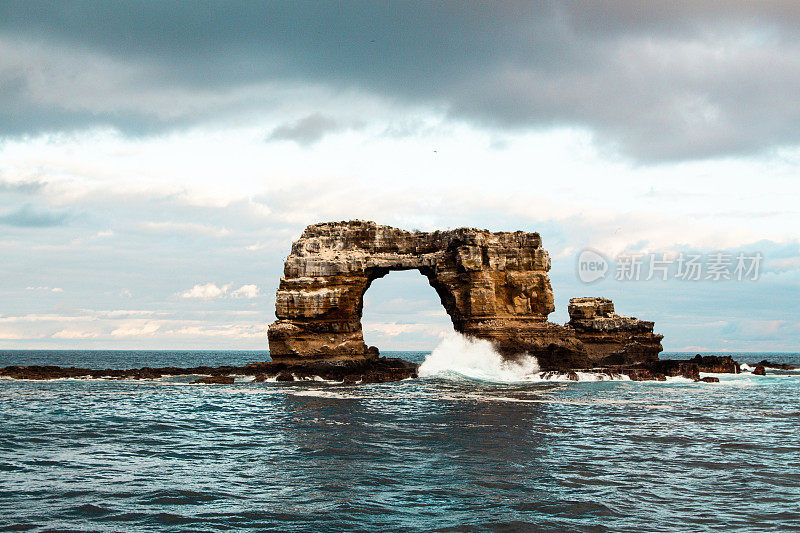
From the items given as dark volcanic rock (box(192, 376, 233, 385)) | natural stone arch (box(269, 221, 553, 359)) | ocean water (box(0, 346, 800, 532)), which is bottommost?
dark volcanic rock (box(192, 376, 233, 385))

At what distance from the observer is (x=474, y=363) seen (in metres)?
42.0

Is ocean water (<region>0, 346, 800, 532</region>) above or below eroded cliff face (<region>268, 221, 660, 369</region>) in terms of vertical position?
below

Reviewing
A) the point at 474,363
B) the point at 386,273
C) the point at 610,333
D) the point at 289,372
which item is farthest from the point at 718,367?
the point at 289,372

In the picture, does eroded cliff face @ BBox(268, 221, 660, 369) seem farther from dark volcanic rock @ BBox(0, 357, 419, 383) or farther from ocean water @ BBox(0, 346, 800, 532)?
ocean water @ BBox(0, 346, 800, 532)

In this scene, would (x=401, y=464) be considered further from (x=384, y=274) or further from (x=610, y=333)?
(x=610, y=333)

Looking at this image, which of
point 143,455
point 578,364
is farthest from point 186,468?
point 578,364

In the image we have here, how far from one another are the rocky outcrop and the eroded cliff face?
11.2 meters

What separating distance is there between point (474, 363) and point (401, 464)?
2795 cm

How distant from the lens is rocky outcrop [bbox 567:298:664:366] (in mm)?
54000

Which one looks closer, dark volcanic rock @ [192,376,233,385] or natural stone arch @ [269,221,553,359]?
dark volcanic rock @ [192,376,233,385]

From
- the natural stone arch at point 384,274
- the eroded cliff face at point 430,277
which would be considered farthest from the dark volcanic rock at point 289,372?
the natural stone arch at point 384,274

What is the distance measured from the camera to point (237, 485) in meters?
12.9

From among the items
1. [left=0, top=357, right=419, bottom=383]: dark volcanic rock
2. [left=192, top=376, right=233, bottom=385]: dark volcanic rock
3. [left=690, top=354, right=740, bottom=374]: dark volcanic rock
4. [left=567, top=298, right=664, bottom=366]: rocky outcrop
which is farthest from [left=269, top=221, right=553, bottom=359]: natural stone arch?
[left=690, top=354, right=740, bottom=374]: dark volcanic rock

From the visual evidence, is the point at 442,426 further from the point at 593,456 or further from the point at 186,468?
the point at 186,468
